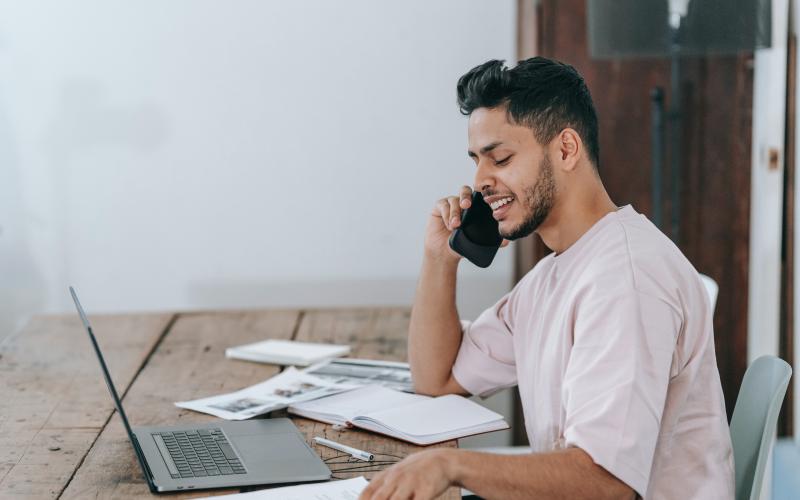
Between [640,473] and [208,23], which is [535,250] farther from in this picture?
[640,473]

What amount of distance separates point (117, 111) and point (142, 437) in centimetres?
180

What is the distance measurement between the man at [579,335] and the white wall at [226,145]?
151 cm

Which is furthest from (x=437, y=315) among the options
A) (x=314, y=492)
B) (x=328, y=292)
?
(x=328, y=292)

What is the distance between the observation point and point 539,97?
153 centimetres

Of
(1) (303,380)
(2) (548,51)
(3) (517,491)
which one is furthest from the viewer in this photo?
(2) (548,51)

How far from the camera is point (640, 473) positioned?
125 cm

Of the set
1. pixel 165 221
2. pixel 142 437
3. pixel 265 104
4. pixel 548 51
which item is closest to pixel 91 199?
pixel 165 221

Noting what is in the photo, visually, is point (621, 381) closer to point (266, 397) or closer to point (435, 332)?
point (435, 332)

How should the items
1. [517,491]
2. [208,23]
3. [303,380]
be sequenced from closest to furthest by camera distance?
[517,491]
[303,380]
[208,23]

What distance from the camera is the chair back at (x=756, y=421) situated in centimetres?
140

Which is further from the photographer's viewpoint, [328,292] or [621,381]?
[328,292]

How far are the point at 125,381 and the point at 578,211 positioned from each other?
992 mm

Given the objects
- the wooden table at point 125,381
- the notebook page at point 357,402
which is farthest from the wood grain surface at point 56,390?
the notebook page at point 357,402

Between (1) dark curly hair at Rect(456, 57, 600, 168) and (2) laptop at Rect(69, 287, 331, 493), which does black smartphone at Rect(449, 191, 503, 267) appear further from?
(2) laptop at Rect(69, 287, 331, 493)
